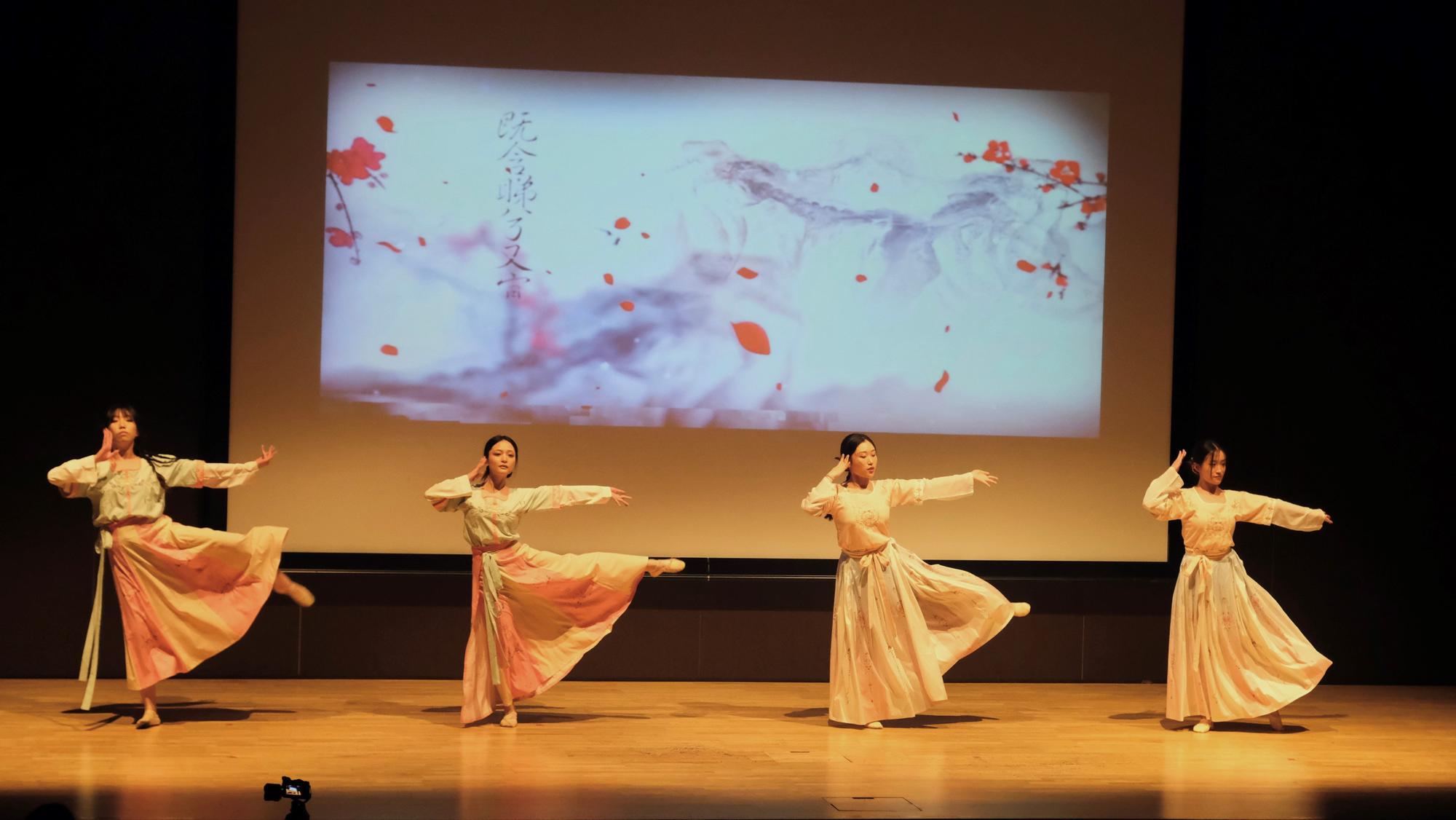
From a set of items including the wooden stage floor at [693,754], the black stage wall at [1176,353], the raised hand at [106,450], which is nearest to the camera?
the wooden stage floor at [693,754]

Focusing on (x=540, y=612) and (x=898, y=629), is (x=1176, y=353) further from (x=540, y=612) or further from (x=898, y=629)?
(x=540, y=612)

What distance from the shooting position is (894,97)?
7.20 metres

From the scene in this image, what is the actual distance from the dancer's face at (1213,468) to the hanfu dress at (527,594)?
2428mm

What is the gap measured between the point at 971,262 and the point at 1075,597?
69.5 inches

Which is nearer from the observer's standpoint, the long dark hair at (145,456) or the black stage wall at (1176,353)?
the long dark hair at (145,456)

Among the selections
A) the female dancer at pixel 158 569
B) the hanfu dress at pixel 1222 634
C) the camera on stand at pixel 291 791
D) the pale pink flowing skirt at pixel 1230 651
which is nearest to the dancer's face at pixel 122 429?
the female dancer at pixel 158 569

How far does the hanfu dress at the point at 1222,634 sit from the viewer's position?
239 inches

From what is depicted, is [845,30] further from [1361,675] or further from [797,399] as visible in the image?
[1361,675]

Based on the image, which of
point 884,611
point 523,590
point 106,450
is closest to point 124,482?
point 106,450

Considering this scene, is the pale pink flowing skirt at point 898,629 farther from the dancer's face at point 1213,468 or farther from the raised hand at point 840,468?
the dancer's face at point 1213,468

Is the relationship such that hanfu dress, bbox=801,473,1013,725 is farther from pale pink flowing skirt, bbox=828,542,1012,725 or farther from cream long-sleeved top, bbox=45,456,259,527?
cream long-sleeved top, bbox=45,456,259,527

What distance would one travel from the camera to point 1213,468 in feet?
20.3

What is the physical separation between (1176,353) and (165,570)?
196 inches

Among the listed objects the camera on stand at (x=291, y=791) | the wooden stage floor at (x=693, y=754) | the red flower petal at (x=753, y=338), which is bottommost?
the wooden stage floor at (x=693, y=754)
